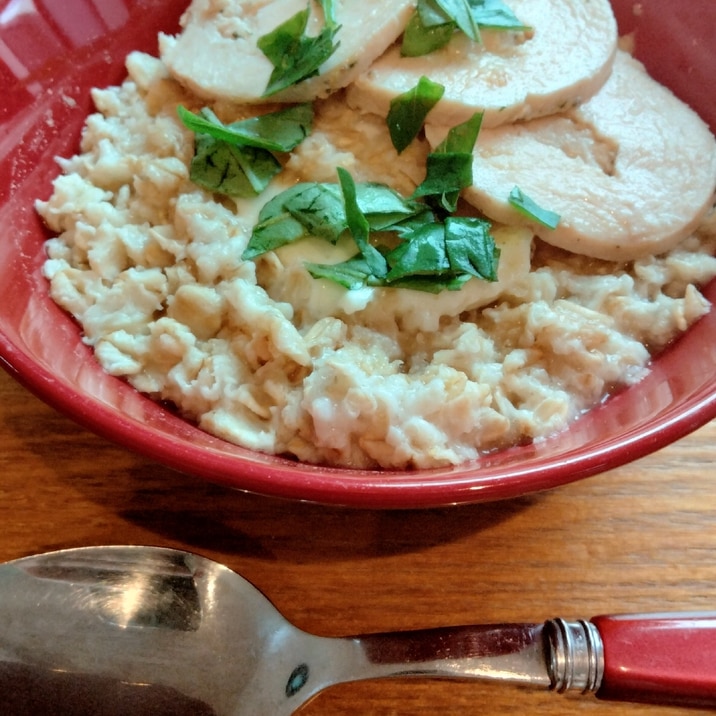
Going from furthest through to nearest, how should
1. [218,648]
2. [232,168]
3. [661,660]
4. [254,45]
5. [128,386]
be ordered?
1. [254,45]
2. [232,168]
3. [128,386]
4. [218,648]
5. [661,660]

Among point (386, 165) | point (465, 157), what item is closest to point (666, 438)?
point (465, 157)

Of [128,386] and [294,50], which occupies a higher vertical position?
[294,50]

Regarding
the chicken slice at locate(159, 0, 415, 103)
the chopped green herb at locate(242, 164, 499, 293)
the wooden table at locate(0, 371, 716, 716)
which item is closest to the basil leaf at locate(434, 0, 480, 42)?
the chicken slice at locate(159, 0, 415, 103)

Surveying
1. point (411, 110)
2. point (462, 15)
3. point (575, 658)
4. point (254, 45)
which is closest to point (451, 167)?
point (411, 110)

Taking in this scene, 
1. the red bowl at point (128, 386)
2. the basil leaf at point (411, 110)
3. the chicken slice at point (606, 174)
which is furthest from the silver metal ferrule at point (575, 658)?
the basil leaf at point (411, 110)

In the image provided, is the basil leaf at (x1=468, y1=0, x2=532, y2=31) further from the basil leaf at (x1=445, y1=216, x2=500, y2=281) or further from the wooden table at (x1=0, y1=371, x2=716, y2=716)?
the wooden table at (x1=0, y1=371, x2=716, y2=716)

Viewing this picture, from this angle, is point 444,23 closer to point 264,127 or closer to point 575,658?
point 264,127

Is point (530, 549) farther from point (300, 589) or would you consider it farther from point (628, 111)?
point (628, 111)
